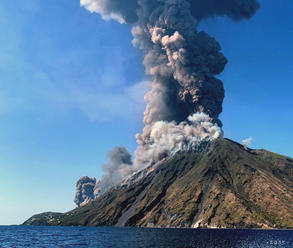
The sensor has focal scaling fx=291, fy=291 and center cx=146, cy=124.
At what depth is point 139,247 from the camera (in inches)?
3602

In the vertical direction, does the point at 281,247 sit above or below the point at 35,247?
below

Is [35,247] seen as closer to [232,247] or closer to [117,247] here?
[117,247]

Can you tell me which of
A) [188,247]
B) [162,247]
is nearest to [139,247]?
[162,247]

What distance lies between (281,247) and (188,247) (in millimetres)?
33603

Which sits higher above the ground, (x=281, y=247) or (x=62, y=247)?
(x=62, y=247)

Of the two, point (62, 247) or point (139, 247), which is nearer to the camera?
point (139, 247)

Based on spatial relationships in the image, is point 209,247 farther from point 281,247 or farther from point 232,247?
point 281,247

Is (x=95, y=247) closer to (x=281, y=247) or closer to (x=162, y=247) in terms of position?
(x=162, y=247)

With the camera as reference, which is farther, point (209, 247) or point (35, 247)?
point (35, 247)

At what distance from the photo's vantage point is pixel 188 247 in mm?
92500

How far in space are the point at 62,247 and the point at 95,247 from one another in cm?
1188

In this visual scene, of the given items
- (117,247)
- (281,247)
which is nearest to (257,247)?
(281,247)

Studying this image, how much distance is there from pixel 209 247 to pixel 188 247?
697cm

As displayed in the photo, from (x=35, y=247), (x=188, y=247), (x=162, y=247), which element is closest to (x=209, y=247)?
(x=188, y=247)
